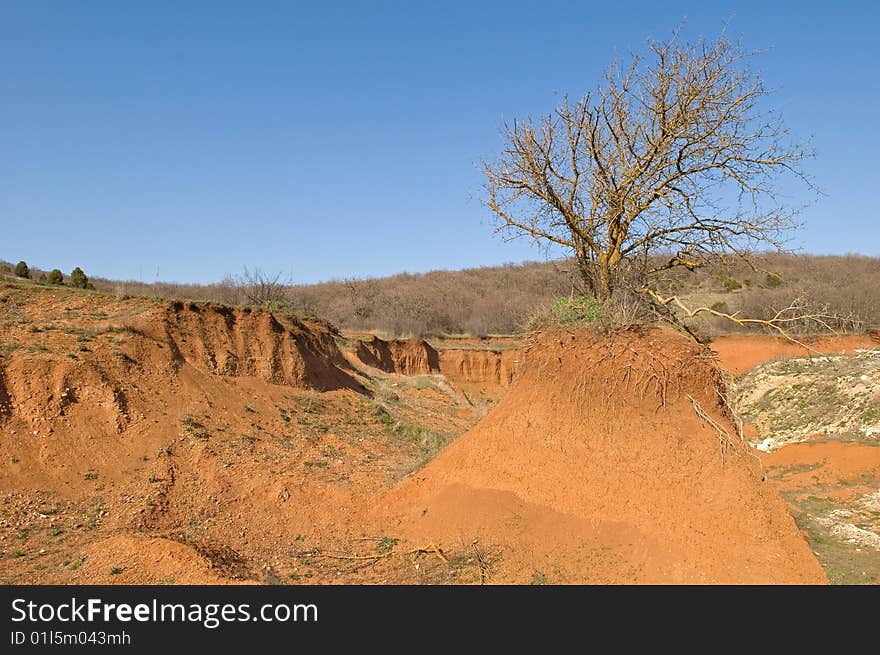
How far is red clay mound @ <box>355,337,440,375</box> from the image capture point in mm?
35938

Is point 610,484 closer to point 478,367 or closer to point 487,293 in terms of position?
point 478,367

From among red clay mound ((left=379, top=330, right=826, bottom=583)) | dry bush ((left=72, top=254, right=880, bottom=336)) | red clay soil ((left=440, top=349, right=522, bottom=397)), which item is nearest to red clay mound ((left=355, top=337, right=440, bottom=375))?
red clay soil ((left=440, top=349, right=522, bottom=397))

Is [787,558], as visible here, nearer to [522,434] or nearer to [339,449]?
[522,434]

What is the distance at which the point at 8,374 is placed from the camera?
40.8ft

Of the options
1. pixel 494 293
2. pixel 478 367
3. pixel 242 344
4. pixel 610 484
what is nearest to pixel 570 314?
pixel 610 484

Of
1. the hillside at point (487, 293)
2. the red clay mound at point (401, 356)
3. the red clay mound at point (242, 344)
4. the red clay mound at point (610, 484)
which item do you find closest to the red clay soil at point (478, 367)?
the red clay mound at point (401, 356)

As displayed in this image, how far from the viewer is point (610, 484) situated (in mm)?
8195

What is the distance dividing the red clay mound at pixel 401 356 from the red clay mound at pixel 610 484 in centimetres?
2555

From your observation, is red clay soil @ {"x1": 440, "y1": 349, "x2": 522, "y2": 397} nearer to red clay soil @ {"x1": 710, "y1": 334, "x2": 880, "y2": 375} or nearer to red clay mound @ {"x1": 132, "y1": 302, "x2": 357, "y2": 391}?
red clay soil @ {"x1": 710, "y1": 334, "x2": 880, "y2": 375}

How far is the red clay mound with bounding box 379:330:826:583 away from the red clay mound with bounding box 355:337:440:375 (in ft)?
83.8

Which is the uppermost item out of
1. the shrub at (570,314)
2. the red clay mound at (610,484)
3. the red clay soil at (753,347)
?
the shrub at (570,314)

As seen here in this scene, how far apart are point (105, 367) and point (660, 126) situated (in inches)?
478

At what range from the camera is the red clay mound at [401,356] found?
35938 millimetres

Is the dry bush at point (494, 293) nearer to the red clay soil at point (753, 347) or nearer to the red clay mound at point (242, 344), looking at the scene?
the red clay soil at point (753, 347)
